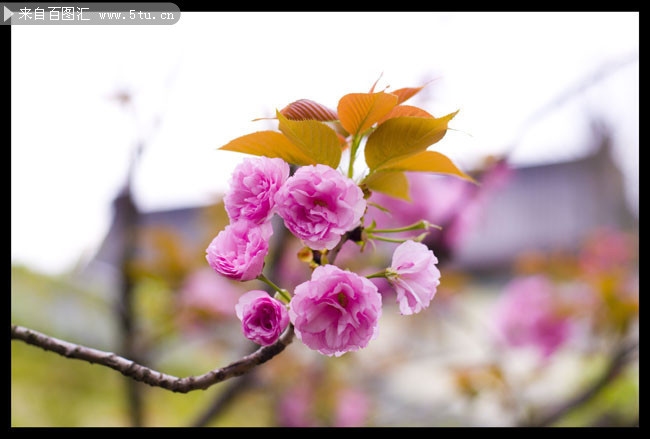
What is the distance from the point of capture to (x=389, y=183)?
1.41ft

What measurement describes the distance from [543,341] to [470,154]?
2.14 feet

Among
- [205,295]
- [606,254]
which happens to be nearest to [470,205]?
[606,254]

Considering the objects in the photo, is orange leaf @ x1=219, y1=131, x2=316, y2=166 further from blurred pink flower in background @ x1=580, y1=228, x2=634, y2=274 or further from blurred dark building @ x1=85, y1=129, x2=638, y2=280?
blurred dark building @ x1=85, y1=129, x2=638, y2=280

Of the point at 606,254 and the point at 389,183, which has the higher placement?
the point at 389,183

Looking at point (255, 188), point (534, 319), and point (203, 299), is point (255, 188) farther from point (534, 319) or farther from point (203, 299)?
point (534, 319)

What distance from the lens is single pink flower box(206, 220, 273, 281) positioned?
0.35m

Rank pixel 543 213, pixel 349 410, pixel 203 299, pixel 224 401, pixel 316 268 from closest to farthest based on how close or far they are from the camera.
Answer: pixel 316 268 < pixel 224 401 < pixel 203 299 < pixel 349 410 < pixel 543 213

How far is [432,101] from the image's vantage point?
1304mm

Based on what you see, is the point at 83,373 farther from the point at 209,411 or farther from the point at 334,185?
the point at 334,185

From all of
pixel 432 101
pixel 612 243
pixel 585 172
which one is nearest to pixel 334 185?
pixel 432 101

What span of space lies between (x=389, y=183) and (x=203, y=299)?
1.00 metres

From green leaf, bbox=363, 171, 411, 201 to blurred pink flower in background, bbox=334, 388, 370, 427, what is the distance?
1359mm

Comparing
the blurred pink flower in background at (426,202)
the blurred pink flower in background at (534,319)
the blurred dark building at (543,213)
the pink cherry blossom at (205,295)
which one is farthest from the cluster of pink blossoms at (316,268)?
the blurred dark building at (543,213)

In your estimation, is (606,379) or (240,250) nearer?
(240,250)
